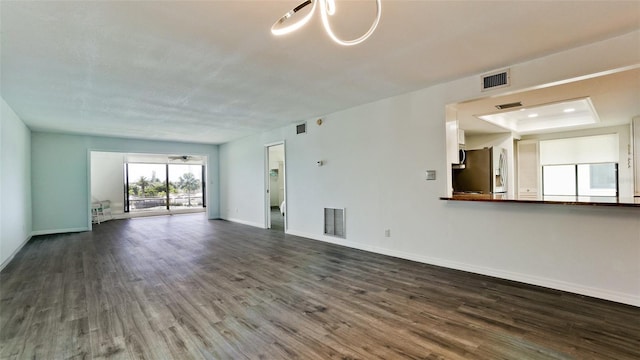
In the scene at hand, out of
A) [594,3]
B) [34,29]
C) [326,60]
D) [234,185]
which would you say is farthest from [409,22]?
[234,185]

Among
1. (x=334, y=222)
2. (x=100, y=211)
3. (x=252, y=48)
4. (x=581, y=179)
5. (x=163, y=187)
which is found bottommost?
(x=100, y=211)

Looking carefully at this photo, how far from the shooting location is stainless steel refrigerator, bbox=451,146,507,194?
5785 millimetres

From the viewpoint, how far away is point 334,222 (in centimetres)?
554

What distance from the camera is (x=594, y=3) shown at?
7.05ft

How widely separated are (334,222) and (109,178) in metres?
9.39

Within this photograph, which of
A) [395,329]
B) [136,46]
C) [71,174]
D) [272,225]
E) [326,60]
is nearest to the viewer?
[395,329]

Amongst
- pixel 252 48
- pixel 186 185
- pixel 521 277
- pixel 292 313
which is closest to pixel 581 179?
pixel 521 277

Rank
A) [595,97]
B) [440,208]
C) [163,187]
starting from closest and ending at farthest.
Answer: [440,208]
[595,97]
[163,187]

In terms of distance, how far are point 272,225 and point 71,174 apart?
5.24m

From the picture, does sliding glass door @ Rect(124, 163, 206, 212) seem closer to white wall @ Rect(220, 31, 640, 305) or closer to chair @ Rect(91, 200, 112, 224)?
chair @ Rect(91, 200, 112, 224)

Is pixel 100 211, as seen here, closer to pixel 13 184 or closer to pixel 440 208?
pixel 13 184

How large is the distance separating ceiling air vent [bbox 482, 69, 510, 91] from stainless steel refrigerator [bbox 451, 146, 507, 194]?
276 cm

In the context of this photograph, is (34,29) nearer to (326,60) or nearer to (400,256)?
(326,60)

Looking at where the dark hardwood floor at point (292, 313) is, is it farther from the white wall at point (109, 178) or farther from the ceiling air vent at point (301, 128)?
the white wall at point (109, 178)
